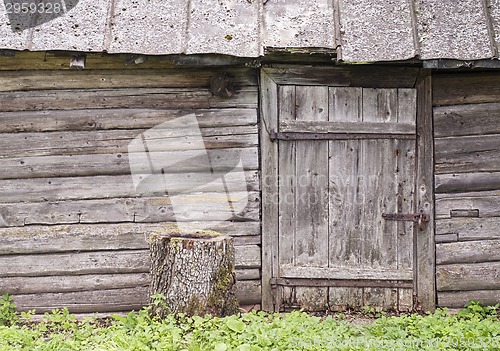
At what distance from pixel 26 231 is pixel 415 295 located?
380 centimetres

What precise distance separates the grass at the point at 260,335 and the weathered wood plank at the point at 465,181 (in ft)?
3.98

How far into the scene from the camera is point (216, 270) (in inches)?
175

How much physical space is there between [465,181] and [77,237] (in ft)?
12.3

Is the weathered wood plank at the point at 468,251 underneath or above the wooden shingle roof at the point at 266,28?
underneath

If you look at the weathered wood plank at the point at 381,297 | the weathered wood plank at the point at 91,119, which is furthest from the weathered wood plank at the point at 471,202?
the weathered wood plank at the point at 91,119

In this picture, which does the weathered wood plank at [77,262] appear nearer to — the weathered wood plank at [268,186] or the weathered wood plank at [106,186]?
the weathered wood plank at [106,186]

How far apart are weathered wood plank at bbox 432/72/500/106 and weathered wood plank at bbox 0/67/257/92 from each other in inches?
76.5

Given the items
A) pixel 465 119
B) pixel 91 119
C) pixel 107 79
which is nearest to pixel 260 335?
pixel 91 119

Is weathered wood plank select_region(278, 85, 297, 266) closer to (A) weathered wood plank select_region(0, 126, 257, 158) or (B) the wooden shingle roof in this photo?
(A) weathered wood plank select_region(0, 126, 257, 158)

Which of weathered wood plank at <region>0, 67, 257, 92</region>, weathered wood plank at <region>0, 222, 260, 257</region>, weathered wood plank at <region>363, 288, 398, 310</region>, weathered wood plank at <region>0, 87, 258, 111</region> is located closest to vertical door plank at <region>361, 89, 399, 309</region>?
weathered wood plank at <region>363, 288, 398, 310</region>

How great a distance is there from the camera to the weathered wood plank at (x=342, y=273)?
570 centimetres

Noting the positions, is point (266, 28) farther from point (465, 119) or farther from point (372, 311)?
point (372, 311)

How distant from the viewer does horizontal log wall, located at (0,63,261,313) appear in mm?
5547

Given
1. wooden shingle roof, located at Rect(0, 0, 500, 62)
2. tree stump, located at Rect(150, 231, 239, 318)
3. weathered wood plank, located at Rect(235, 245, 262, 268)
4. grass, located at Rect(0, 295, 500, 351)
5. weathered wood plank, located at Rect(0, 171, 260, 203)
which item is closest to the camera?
grass, located at Rect(0, 295, 500, 351)
